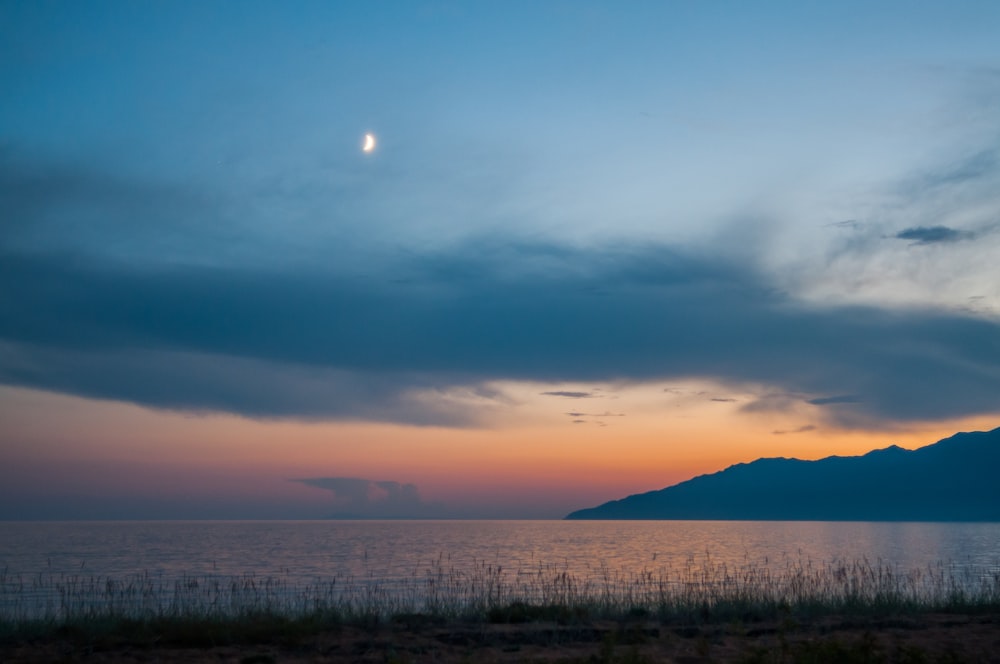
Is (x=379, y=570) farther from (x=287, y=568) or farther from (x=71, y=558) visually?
(x=71, y=558)

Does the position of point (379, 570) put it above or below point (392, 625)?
below

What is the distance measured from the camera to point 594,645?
1455 cm

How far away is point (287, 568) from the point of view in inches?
1784

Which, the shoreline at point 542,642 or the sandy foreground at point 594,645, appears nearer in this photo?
the sandy foreground at point 594,645

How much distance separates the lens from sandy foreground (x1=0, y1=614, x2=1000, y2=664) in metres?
12.1

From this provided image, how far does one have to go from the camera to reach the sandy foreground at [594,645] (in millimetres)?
12111

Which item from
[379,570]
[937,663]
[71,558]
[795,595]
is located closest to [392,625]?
[937,663]

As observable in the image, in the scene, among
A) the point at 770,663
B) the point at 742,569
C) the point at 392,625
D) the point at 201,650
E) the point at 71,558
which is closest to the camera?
the point at 770,663

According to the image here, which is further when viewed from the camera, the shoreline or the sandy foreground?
the shoreline

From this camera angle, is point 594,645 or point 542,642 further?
point 542,642

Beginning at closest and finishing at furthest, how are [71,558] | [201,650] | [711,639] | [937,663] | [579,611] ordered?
[937,663] < [201,650] < [711,639] < [579,611] < [71,558]

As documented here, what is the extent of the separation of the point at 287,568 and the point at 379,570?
5970 mm

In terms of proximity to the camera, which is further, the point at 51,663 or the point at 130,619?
the point at 130,619

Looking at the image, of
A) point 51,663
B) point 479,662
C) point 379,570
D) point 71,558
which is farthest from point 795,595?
point 71,558
